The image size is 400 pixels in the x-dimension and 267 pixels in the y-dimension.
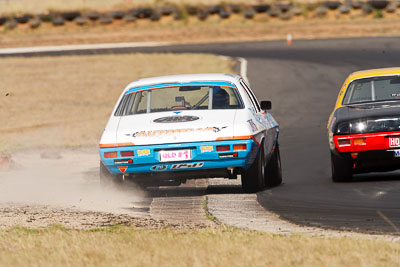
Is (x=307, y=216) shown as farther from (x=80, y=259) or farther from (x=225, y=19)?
(x=225, y=19)

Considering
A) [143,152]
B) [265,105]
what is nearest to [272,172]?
[265,105]

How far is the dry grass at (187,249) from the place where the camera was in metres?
6.60

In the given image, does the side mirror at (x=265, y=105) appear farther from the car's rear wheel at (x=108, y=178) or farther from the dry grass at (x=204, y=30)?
the dry grass at (x=204, y=30)

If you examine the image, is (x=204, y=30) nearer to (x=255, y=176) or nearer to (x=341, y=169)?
(x=341, y=169)

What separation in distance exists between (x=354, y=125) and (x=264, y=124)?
109 centimetres

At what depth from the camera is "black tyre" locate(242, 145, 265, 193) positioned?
10.7 meters

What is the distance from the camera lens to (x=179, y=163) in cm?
1038

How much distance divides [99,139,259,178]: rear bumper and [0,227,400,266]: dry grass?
93.0 inches

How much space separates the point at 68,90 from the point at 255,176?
19967mm

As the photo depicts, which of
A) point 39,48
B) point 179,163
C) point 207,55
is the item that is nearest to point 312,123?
point 179,163

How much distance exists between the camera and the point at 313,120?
67.1ft

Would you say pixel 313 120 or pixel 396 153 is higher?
pixel 396 153

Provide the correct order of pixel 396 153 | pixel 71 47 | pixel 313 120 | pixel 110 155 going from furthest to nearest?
1. pixel 71 47
2. pixel 313 120
3. pixel 396 153
4. pixel 110 155

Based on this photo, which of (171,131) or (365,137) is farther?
(365,137)
